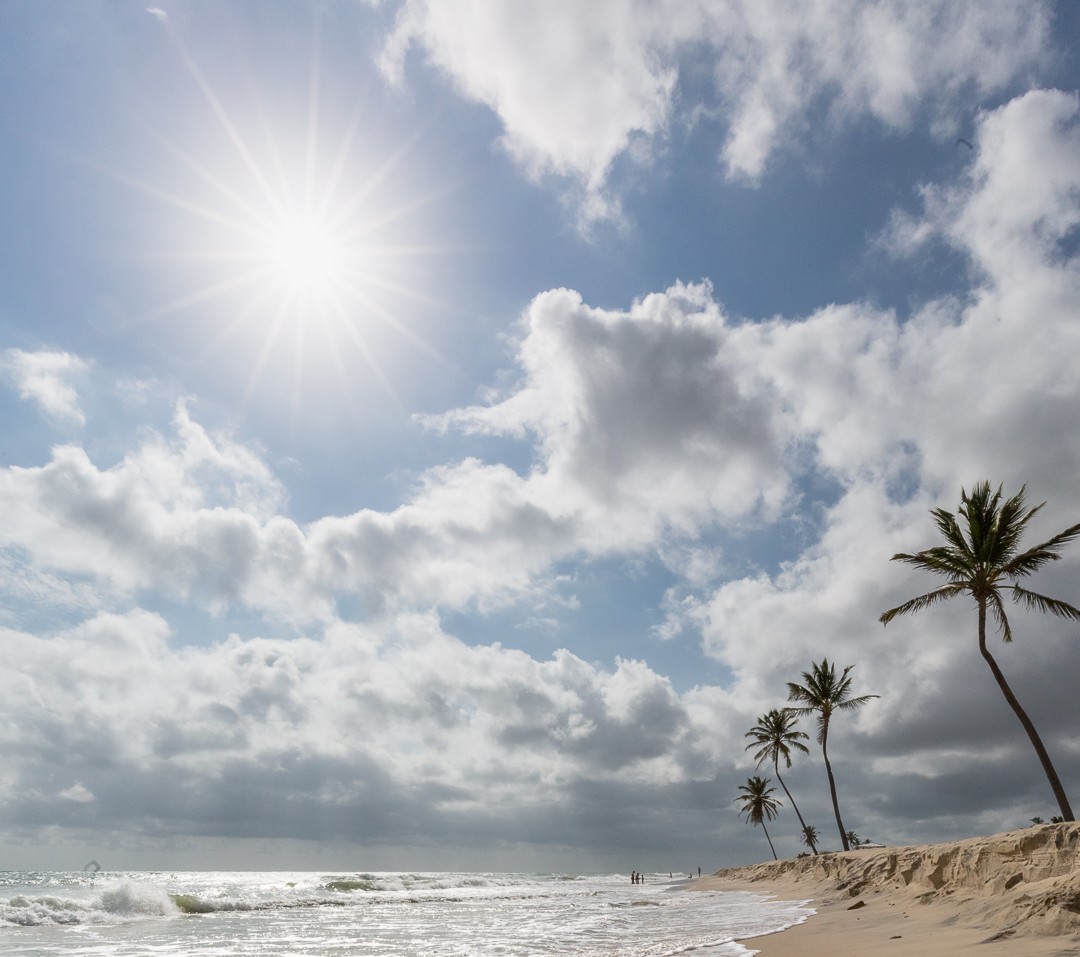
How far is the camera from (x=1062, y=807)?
18.5 meters

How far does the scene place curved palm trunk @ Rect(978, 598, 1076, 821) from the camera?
18.7m

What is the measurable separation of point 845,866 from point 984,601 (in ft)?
56.1

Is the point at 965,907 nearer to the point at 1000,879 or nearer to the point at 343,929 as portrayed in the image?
the point at 1000,879

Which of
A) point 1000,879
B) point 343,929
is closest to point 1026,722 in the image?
point 1000,879

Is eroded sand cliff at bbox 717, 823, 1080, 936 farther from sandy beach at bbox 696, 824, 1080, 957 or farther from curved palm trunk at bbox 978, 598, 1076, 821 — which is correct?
curved palm trunk at bbox 978, 598, 1076, 821

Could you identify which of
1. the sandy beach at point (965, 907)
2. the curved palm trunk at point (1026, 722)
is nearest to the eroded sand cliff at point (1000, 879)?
the sandy beach at point (965, 907)

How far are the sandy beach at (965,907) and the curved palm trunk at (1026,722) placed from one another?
11.7 feet

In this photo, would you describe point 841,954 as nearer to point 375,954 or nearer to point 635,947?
point 635,947

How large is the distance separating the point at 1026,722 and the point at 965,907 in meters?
9.40

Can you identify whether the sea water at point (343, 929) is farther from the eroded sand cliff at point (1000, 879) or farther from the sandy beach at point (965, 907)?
the eroded sand cliff at point (1000, 879)

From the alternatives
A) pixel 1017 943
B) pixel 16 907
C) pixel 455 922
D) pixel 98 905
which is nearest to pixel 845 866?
pixel 455 922

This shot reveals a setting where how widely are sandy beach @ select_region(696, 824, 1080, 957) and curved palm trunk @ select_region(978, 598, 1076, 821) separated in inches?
141

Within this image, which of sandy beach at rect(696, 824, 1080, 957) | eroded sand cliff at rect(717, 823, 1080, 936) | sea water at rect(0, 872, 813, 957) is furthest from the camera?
sea water at rect(0, 872, 813, 957)

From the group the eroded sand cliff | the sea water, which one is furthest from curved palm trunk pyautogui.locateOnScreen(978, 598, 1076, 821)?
the sea water
